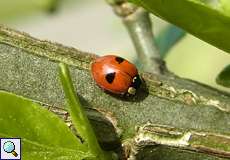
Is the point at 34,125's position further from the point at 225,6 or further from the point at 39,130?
the point at 225,6

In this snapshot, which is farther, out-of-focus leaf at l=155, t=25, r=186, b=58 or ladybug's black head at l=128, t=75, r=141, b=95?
out-of-focus leaf at l=155, t=25, r=186, b=58

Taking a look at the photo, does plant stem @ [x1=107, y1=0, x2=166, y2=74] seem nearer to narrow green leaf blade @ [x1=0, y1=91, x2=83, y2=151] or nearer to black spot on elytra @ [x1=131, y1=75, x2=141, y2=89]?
black spot on elytra @ [x1=131, y1=75, x2=141, y2=89]

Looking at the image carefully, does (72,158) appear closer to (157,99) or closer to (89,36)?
(157,99)

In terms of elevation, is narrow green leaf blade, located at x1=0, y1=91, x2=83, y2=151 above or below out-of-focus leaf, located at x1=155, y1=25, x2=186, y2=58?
below

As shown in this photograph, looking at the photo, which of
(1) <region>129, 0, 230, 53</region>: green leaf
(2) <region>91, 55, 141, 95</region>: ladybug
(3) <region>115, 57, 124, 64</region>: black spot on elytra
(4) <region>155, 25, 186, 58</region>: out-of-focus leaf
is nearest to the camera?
(1) <region>129, 0, 230, 53</region>: green leaf

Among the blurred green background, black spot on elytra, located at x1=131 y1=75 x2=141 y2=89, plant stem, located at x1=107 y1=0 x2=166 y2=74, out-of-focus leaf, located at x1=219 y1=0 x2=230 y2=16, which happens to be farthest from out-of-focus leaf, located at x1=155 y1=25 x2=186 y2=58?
out-of-focus leaf, located at x1=219 y1=0 x2=230 y2=16

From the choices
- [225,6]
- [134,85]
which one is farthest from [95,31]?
[225,6]
